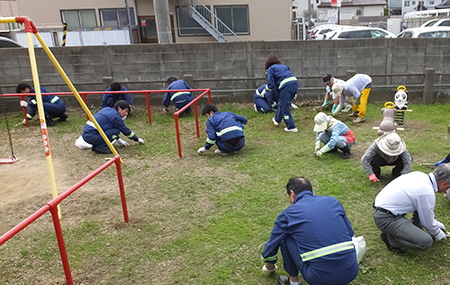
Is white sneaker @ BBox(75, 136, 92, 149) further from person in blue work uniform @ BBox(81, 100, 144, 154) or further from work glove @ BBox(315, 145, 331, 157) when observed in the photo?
work glove @ BBox(315, 145, 331, 157)

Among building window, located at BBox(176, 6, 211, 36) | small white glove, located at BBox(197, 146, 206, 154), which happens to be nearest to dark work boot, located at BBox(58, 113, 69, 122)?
small white glove, located at BBox(197, 146, 206, 154)

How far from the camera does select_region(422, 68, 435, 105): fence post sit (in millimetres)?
9148

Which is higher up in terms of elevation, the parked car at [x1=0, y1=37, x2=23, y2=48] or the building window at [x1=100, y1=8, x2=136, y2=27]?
the building window at [x1=100, y1=8, x2=136, y2=27]

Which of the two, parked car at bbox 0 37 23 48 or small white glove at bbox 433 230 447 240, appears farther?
parked car at bbox 0 37 23 48

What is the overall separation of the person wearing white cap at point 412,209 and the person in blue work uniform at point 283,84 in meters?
4.16

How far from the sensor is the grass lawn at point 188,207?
3.60 meters

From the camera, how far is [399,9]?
5644cm

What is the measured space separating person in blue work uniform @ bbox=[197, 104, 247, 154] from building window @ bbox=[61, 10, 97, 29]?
13895mm

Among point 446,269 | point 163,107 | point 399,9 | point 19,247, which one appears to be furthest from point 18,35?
point 399,9

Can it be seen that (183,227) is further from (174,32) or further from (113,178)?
(174,32)

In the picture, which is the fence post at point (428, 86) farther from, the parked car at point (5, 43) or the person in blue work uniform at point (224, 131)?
the parked car at point (5, 43)

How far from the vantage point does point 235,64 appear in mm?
10211

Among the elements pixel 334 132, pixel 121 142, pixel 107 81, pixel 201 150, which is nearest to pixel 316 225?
pixel 334 132

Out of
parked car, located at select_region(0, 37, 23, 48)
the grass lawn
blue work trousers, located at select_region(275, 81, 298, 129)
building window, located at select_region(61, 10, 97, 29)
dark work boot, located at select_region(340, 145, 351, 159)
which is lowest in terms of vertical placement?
the grass lawn
